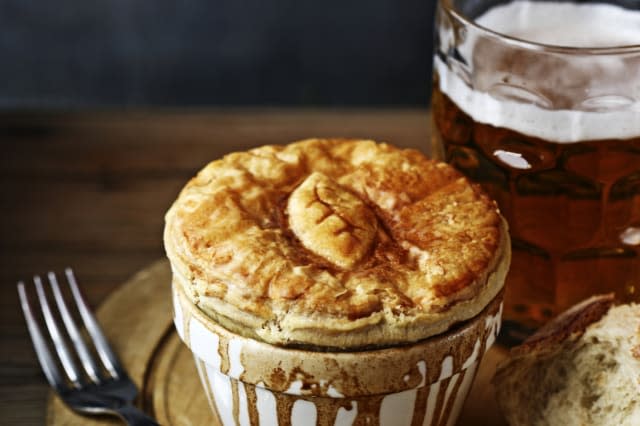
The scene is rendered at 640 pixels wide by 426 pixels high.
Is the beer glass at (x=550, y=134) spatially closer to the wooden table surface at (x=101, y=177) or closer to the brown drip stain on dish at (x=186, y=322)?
the brown drip stain on dish at (x=186, y=322)

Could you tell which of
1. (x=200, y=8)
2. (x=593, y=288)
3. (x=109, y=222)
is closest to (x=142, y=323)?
(x=109, y=222)

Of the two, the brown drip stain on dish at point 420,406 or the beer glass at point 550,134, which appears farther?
the beer glass at point 550,134

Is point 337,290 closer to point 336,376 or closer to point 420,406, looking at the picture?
point 336,376

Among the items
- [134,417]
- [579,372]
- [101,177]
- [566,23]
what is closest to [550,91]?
[566,23]

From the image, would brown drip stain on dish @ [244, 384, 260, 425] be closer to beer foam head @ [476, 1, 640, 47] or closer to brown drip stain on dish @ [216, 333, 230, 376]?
brown drip stain on dish @ [216, 333, 230, 376]

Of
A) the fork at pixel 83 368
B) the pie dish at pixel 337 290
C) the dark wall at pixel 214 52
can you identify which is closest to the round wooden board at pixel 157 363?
the fork at pixel 83 368

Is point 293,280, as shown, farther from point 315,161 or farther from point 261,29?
point 261,29
